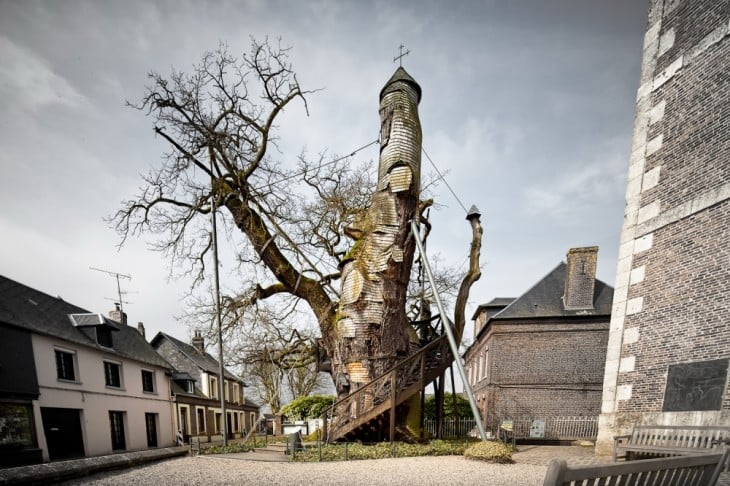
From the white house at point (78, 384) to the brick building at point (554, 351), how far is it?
17.4 metres

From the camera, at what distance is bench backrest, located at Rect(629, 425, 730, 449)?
208 inches

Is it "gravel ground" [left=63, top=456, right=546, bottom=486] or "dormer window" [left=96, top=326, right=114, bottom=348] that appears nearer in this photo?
"gravel ground" [left=63, top=456, right=546, bottom=486]

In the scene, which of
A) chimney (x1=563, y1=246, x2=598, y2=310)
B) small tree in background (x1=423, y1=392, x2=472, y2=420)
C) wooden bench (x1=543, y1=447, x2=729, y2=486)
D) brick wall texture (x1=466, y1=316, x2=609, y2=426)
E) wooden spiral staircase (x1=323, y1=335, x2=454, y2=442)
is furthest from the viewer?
small tree in background (x1=423, y1=392, x2=472, y2=420)

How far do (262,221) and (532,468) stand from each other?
9.62 metres

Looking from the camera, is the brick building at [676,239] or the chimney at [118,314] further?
the chimney at [118,314]

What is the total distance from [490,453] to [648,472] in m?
5.93

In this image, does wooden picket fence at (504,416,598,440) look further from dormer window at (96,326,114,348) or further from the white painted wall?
dormer window at (96,326,114,348)

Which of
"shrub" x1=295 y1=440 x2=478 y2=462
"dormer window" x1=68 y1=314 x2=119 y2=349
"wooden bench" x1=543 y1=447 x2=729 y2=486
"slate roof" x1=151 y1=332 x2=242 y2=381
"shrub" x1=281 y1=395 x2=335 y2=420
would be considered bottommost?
"shrub" x1=281 y1=395 x2=335 y2=420

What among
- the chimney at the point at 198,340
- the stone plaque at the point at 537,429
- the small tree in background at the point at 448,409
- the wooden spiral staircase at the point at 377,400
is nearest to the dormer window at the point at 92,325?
the chimney at the point at 198,340

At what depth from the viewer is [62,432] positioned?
1247 cm

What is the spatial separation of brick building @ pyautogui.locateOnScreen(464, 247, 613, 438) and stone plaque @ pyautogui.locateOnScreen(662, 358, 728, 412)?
10.9 meters

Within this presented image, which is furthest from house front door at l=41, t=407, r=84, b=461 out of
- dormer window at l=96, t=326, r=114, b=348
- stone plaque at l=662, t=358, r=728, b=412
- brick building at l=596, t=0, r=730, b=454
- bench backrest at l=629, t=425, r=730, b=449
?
stone plaque at l=662, t=358, r=728, b=412

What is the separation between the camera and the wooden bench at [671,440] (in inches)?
206

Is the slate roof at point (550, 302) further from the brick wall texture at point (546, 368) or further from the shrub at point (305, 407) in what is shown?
the shrub at point (305, 407)
